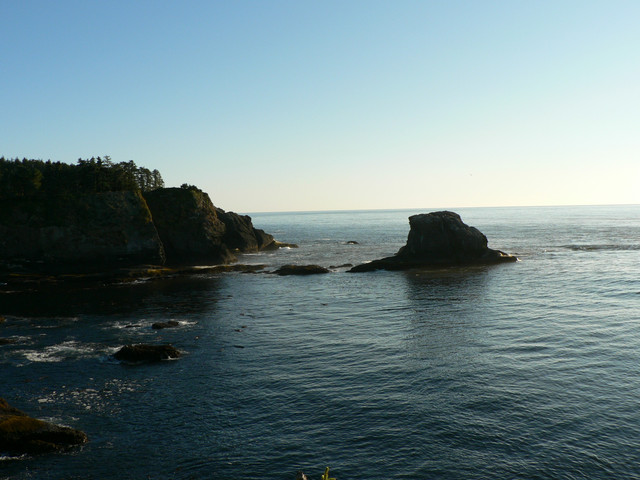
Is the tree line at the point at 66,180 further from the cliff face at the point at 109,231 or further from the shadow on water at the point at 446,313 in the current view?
the shadow on water at the point at 446,313

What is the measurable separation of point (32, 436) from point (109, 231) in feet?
218

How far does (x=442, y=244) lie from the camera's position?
8844cm

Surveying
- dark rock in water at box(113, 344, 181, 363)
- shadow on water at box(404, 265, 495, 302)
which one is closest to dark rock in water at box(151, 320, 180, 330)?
dark rock in water at box(113, 344, 181, 363)

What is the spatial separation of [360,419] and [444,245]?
6816 cm

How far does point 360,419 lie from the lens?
24.2 metres

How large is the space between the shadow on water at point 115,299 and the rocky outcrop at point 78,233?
39.0 feet

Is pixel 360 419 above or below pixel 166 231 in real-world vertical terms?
below

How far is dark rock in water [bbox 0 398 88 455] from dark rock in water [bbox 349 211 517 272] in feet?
222

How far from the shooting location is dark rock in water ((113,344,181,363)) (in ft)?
114

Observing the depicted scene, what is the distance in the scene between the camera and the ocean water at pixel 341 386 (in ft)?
67.1

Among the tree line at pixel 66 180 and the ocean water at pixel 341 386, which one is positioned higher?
the tree line at pixel 66 180

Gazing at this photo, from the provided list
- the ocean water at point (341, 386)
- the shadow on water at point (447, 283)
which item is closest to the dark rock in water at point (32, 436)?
the ocean water at point (341, 386)

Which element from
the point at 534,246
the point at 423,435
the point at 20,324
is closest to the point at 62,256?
the point at 20,324

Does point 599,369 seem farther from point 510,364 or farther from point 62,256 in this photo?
point 62,256
